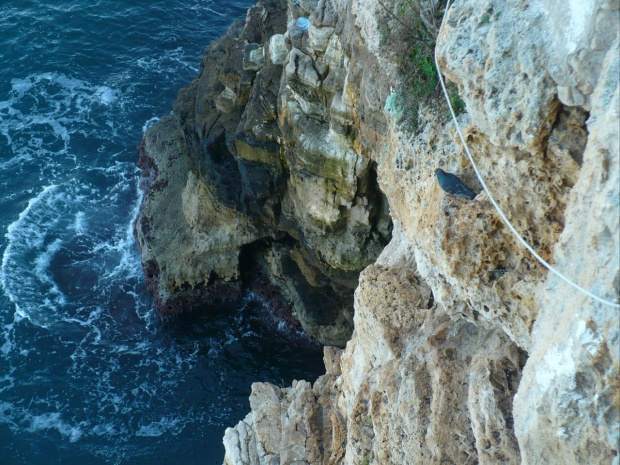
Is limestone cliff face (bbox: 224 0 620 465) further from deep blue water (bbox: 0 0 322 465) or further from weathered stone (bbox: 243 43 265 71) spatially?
→ deep blue water (bbox: 0 0 322 465)

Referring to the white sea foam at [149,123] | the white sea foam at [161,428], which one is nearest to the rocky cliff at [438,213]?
the white sea foam at [161,428]

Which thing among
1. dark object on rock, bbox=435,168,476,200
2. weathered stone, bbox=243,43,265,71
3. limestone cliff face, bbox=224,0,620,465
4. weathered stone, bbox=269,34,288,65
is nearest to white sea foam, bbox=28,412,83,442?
limestone cliff face, bbox=224,0,620,465

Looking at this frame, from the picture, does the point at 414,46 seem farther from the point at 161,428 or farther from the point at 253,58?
the point at 161,428

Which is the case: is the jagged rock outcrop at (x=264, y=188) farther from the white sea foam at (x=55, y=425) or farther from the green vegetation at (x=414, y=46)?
the white sea foam at (x=55, y=425)

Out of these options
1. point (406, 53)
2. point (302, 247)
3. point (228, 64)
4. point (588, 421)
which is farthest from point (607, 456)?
point (228, 64)

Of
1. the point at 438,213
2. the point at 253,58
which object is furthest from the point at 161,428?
the point at 438,213

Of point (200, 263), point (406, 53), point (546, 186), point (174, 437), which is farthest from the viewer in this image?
point (200, 263)

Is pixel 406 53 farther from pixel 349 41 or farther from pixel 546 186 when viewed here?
pixel 546 186
